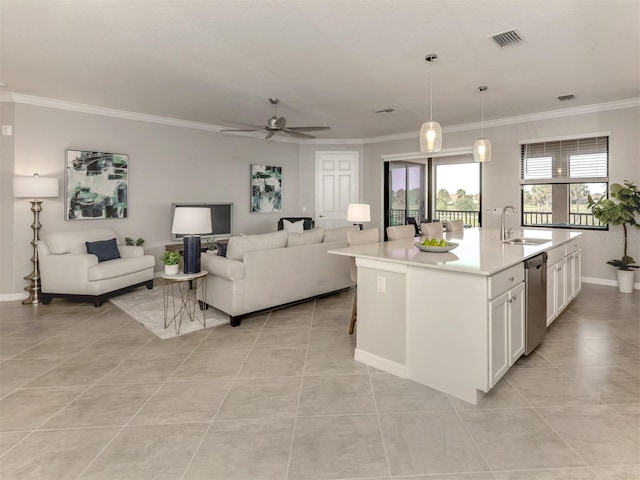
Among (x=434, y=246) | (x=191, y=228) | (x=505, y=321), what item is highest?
(x=191, y=228)

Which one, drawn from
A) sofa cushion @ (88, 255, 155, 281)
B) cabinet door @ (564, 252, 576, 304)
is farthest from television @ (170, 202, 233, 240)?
cabinet door @ (564, 252, 576, 304)

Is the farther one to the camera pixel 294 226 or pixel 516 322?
pixel 294 226

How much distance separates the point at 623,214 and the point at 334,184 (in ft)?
16.8

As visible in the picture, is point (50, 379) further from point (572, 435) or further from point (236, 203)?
point (236, 203)

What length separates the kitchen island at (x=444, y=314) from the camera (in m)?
2.29

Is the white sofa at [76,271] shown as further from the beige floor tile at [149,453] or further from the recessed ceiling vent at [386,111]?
the recessed ceiling vent at [386,111]

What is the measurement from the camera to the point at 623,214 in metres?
4.94

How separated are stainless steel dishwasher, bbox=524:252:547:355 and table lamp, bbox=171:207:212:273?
2.92 meters

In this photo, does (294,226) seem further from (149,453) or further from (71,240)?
(149,453)

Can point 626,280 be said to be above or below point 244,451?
above

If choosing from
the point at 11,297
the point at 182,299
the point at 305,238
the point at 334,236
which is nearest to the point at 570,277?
the point at 334,236

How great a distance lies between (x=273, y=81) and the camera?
4270 mm

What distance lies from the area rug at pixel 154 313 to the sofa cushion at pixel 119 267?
352mm

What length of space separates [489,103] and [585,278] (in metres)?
3.14
